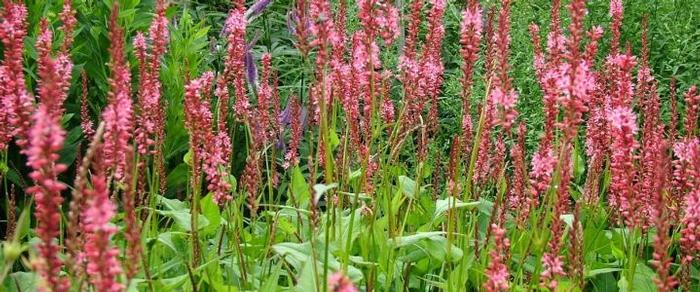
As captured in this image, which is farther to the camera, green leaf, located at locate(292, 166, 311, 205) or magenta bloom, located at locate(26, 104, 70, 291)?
green leaf, located at locate(292, 166, 311, 205)

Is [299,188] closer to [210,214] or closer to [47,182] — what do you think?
[210,214]

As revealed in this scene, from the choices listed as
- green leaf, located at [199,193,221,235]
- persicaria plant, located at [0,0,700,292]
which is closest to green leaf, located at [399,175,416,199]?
persicaria plant, located at [0,0,700,292]

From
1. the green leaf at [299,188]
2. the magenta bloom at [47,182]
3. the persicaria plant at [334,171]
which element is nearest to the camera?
the magenta bloom at [47,182]

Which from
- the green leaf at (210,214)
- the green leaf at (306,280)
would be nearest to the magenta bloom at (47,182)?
the green leaf at (306,280)

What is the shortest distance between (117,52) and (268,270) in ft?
4.26

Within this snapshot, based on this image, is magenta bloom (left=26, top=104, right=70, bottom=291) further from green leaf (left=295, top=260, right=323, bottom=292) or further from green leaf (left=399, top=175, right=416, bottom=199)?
green leaf (left=399, top=175, right=416, bottom=199)

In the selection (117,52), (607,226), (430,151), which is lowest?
(607,226)

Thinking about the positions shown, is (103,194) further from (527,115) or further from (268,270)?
(527,115)

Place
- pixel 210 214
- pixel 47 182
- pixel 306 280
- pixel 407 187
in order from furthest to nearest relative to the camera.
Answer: pixel 407 187
pixel 210 214
pixel 306 280
pixel 47 182

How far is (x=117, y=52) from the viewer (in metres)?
1.80

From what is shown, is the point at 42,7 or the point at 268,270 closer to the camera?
the point at 268,270

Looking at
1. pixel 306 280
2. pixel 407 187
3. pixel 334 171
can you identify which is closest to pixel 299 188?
pixel 334 171

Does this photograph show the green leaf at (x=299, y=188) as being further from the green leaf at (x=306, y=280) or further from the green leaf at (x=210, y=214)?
the green leaf at (x=306, y=280)

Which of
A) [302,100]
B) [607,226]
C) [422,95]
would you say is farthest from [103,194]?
[302,100]
